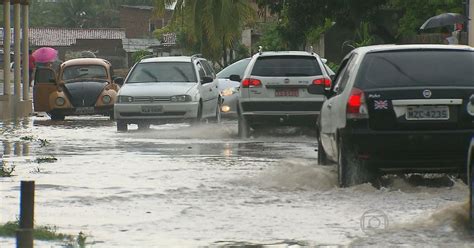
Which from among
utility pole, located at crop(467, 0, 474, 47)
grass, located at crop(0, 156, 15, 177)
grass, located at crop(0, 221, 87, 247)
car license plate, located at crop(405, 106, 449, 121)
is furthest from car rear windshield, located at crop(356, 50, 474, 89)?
utility pole, located at crop(467, 0, 474, 47)

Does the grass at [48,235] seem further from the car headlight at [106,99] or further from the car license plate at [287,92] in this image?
the car headlight at [106,99]

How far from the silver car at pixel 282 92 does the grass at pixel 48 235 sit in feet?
42.9

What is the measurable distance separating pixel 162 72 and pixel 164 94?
1647mm

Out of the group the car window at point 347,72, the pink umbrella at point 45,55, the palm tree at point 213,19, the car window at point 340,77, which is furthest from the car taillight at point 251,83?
the palm tree at point 213,19

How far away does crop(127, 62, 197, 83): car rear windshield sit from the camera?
90.0ft

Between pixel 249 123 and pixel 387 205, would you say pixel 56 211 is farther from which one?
pixel 249 123

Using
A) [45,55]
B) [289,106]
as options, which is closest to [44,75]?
[289,106]

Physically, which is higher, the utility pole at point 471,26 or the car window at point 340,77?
the utility pole at point 471,26

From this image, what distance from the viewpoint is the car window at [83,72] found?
110 ft

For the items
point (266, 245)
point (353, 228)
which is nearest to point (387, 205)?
point (353, 228)

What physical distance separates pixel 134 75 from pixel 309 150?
26.7ft

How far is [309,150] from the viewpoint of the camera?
20.3 metres

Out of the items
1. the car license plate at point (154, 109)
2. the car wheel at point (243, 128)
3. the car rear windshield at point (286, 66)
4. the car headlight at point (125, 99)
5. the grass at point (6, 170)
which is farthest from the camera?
the car headlight at point (125, 99)

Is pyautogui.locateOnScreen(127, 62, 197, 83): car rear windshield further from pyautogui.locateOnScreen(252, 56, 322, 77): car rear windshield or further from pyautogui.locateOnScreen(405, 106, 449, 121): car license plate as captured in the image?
pyautogui.locateOnScreen(405, 106, 449, 121): car license plate
